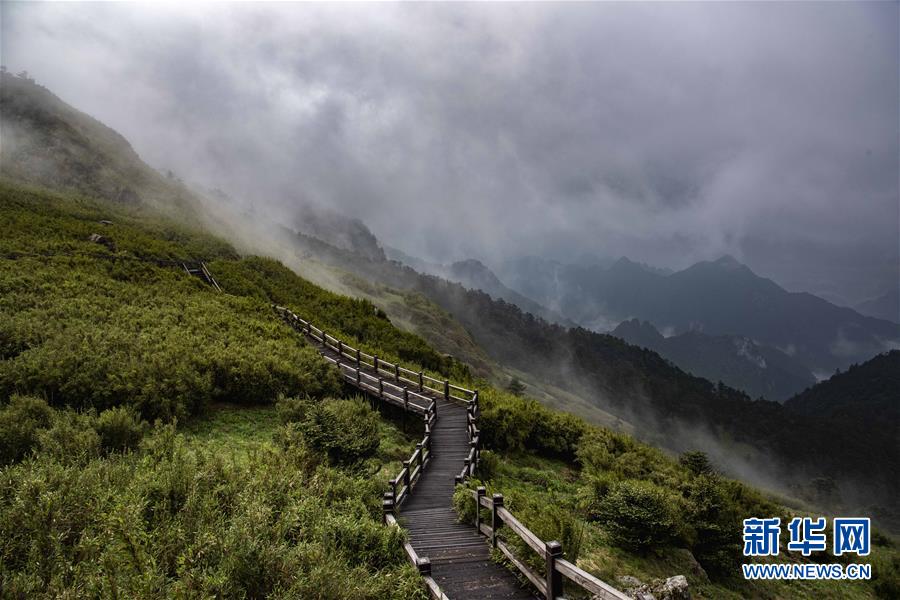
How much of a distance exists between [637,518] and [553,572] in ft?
18.3

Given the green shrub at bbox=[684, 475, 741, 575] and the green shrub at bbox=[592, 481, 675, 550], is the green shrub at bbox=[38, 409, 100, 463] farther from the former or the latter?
the green shrub at bbox=[684, 475, 741, 575]

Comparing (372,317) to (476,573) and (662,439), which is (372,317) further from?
(662,439)

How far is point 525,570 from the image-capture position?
27.0 ft

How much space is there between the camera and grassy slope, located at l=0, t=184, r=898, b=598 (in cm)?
620

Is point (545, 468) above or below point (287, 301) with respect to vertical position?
below

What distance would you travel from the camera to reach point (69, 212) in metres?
44.3

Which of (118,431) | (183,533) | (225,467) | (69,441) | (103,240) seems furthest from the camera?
(103,240)

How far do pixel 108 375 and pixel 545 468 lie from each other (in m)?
15.6

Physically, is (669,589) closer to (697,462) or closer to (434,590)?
(434,590)

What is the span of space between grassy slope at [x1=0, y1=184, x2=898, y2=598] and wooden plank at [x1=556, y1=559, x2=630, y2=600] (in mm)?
1758

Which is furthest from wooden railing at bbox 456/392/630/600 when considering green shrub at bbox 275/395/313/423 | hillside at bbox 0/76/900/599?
green shrub at bbox 275/395/313/423

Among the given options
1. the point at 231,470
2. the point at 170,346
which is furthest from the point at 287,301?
the point at 231,470

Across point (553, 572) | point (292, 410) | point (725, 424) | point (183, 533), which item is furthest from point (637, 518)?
point (725, 424)

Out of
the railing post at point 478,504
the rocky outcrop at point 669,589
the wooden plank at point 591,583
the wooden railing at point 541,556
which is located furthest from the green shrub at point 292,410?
the rocky outcrop at point 669,589
